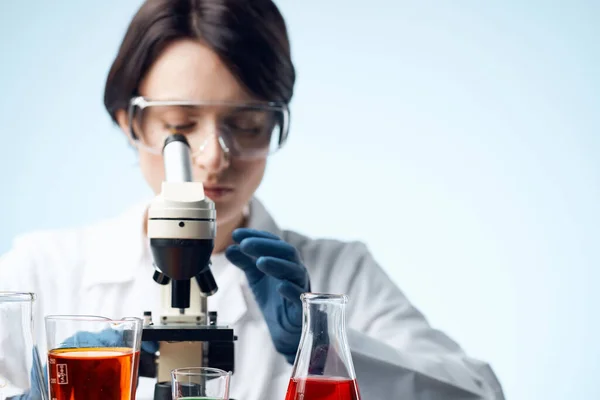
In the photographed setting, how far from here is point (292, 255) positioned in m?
1.45

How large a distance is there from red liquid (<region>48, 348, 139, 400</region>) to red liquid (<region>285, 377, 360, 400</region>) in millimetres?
184

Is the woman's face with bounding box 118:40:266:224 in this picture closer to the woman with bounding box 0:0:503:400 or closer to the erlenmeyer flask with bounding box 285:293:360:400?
the woman with bounding box 0:0:503:400

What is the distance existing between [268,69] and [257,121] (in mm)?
185

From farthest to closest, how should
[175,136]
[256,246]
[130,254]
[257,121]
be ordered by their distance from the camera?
[130,254], [257,121], [256,246], [175,136]

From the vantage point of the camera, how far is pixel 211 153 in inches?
70.2

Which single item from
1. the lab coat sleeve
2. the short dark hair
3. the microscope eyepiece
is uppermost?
the short dark hair

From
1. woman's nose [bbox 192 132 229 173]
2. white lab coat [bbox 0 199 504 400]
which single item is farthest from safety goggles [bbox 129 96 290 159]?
white lab coat [bbox 0 199 504 400]

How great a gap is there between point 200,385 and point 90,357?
0.11 metres

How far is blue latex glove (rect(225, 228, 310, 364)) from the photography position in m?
1.41

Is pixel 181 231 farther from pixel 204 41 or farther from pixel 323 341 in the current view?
pixel 204 41

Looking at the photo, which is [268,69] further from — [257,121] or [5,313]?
[5,313]

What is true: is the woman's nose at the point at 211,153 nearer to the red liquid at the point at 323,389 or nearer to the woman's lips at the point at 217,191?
the woman's lips at the point at 217,191

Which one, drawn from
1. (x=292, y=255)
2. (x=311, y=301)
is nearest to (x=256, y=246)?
(x=292, y=255)

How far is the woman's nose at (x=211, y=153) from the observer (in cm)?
179
